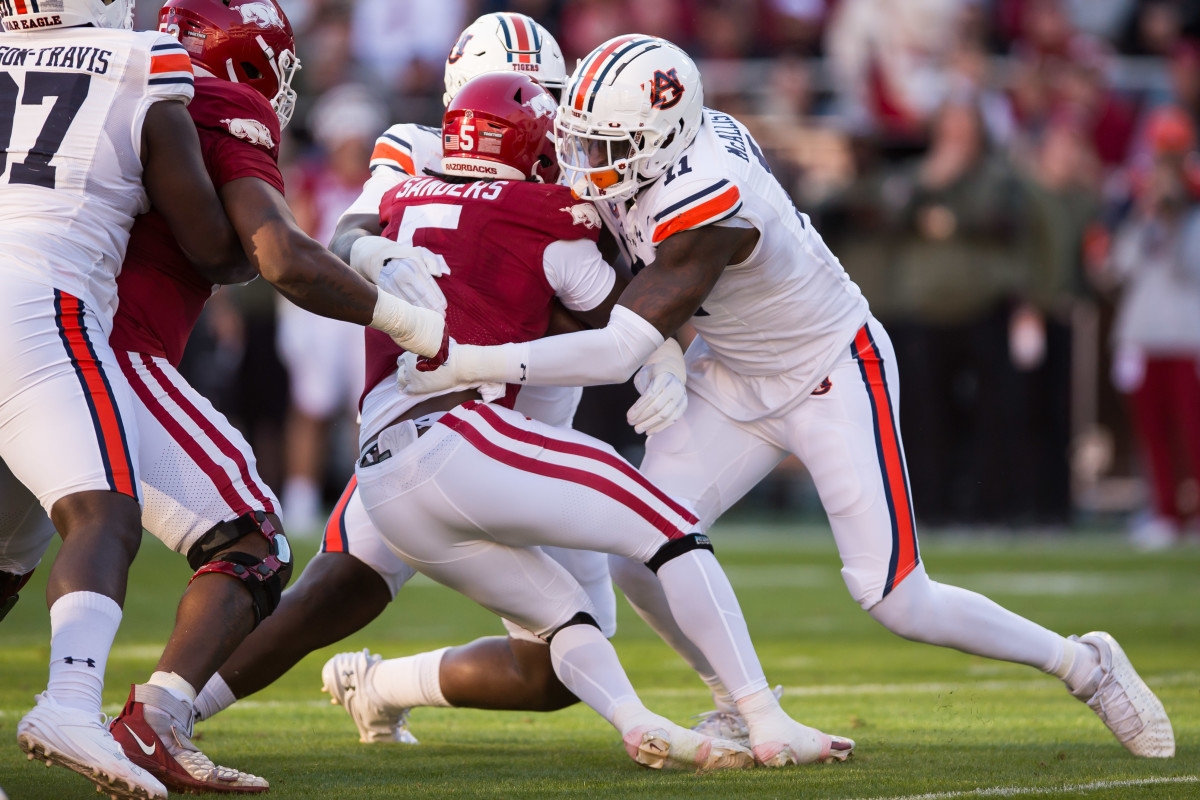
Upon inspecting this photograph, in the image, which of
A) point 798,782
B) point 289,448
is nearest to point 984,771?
point 798,782

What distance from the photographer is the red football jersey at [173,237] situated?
361cm

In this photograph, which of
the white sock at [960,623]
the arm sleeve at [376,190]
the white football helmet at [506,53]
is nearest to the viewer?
the white sock at [960,623]

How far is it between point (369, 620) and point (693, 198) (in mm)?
1434

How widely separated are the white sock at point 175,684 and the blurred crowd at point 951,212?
6.36 metres

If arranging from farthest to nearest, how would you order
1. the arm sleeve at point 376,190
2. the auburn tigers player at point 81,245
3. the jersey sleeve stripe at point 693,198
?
the arm sleeve at point 376,190
the jersey sleeve stripe at point 693,198
the auburn tigers player at point 81,245

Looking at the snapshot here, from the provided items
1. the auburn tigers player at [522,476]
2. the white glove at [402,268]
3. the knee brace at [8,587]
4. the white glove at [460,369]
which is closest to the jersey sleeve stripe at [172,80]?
the white glove at [402,268]

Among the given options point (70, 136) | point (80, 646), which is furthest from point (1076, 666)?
point (70, 136)

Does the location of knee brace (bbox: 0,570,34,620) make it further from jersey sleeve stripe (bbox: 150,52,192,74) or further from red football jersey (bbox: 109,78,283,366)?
jersey sleeve stripe (bbox: 150,52,192,74)

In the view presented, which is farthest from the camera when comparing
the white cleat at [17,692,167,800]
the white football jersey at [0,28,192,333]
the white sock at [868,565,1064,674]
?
the white sock at [868,565,1064,674]

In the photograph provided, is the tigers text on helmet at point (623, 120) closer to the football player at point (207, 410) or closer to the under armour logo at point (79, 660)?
the football player at point (207, 410)

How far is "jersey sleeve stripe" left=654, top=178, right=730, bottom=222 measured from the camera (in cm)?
379

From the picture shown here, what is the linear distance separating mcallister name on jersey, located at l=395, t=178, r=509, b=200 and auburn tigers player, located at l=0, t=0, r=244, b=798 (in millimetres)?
573

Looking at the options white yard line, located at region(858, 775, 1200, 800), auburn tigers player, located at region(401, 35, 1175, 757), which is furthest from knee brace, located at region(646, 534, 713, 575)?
white yard line, located at region(858, 775, 1200, 800)

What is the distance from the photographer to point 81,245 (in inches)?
137
